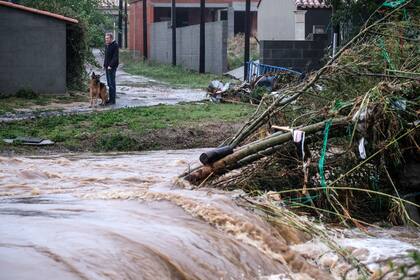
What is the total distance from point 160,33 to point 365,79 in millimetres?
37544

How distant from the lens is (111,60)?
19.3m

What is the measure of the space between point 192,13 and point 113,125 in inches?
1476

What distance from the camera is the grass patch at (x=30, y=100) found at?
18156 mm

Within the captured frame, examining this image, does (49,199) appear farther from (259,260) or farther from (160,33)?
(160,33)

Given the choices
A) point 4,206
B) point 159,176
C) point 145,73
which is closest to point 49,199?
point 4,206

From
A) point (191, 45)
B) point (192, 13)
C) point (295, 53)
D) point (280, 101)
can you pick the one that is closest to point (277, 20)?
point (191, 45)

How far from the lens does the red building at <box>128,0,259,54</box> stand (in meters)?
47.8

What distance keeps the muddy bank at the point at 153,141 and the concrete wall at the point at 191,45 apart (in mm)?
19098

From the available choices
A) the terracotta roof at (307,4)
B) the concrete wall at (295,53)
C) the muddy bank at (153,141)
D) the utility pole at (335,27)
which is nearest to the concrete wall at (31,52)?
the concrete wall at (295,53)

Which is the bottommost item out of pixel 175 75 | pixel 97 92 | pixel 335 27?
pixel 175 75

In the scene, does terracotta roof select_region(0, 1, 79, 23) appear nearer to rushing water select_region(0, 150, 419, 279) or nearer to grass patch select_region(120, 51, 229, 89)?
grass patch select_region(120, 51, 229, 89)

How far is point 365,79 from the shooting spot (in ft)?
27.4

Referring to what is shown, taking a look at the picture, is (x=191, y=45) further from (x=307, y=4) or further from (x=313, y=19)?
(x=307, y=4)

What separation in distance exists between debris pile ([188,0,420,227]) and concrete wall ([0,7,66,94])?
517 inches
